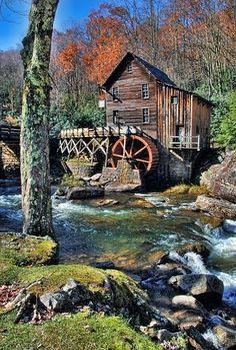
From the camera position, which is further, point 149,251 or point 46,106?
point 149,251

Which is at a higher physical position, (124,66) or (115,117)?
(124,66)

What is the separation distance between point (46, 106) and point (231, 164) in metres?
10.4

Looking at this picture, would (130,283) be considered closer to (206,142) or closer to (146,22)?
(206,142)

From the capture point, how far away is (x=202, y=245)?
8.65 metres

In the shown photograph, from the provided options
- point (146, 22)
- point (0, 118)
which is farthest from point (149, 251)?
point (0, 118)

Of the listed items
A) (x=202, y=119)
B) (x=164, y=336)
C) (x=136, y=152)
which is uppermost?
(x=202, y=119)

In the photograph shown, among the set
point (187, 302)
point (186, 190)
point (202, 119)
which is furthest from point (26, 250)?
point (202, 119)

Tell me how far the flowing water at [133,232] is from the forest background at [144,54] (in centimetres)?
844

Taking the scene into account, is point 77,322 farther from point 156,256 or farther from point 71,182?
point 71,182

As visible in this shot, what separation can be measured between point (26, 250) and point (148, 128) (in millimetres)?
17342

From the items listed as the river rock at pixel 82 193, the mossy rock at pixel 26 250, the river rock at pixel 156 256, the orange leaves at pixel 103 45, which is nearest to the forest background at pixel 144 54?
the orange leaves at pixel 103 45

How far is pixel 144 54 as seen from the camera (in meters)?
31.9

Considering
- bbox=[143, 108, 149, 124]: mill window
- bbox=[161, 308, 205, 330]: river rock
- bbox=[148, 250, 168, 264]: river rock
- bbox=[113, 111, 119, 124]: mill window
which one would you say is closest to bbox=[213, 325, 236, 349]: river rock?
bbox=[161, 308, 205, 330]: river rock

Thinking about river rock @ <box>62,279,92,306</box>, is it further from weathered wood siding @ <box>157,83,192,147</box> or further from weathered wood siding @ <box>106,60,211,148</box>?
weathered wood siding @ <box>157,83,192,147</box>
